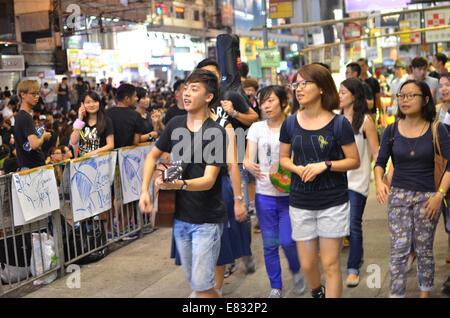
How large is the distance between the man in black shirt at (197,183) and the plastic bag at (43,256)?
258cm

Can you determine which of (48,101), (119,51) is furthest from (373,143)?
(119,51)

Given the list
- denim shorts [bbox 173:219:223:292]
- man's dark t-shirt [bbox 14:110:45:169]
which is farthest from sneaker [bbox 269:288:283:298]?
man's dark t-shirt [bbox 14:110:45:169]

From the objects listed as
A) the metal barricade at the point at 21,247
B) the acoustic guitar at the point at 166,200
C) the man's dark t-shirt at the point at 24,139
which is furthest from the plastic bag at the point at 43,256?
the acoustic guitar at the point at 166,200

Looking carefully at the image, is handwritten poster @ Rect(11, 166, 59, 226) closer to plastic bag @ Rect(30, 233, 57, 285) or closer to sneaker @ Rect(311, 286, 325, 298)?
plastic bag @ Rect(30, 233, 57, 285)

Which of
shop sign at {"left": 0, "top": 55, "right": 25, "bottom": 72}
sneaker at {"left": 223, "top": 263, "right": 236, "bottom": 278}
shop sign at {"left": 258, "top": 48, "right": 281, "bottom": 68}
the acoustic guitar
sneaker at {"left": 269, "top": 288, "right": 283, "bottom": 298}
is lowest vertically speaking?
sneaker at {"left": 223, "top": 263, "right": 236, "bottom": 278}

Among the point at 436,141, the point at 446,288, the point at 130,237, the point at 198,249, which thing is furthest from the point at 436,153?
the point at 130,237

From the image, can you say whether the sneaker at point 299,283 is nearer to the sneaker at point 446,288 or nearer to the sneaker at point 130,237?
the sneaker at point 446,288

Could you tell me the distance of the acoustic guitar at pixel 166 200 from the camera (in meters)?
4.26

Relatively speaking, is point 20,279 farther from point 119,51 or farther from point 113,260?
point 119,51

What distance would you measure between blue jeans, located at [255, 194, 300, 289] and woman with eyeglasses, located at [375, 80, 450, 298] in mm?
813

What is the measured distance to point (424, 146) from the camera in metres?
4.77

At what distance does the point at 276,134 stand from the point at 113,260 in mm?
2883

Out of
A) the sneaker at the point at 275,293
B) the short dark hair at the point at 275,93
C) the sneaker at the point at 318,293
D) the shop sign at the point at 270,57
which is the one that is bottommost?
the sneaker at the point at 275,293

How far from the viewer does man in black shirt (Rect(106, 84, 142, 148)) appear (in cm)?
824
